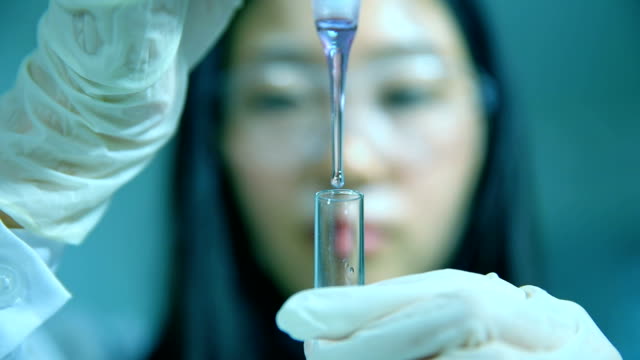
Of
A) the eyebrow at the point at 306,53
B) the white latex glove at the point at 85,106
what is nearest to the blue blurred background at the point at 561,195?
the eyebrow at the point at 306,53

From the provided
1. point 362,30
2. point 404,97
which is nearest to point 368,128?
point 404,97

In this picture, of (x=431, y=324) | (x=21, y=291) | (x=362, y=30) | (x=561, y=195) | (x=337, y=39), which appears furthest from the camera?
(x=561, y=195)

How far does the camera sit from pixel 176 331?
62.6 inches

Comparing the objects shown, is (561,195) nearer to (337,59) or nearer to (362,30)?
(362,30)

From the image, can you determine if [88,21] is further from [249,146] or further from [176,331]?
[176,331]

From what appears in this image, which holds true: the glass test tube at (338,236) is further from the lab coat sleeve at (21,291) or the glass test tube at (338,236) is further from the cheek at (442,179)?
the cheek at (442,179)

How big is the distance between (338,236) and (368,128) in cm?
82

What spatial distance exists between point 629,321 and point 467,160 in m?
0.75

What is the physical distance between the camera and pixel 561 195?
1626 millimetres

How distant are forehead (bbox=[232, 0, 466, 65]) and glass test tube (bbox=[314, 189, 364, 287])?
0.82 meters

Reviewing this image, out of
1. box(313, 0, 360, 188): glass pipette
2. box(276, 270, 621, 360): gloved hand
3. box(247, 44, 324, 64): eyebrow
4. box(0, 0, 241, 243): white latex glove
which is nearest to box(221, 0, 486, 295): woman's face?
box(247, 44, 324, 64): eyebrow

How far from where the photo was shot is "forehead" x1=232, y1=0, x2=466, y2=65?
1314mm

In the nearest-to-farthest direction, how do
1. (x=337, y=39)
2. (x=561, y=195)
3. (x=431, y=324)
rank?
1. (x=431, y=324)
2. (x=337, y=39)
3. (x=561, y=195)

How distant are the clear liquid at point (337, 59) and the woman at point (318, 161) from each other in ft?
2.22
